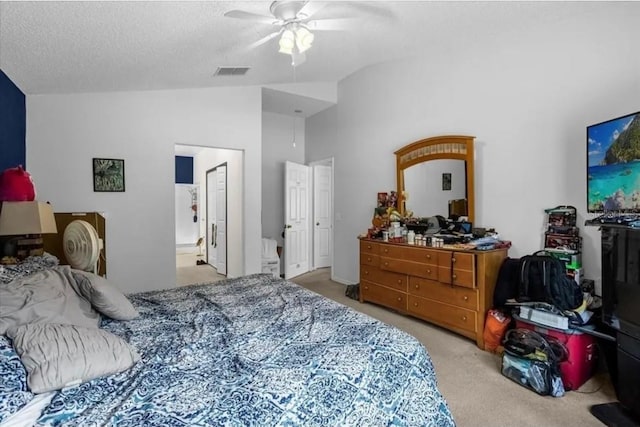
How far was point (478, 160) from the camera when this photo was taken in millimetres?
3582

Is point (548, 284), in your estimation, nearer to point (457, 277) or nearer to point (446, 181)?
point (457, 277)

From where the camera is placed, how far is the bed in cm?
113

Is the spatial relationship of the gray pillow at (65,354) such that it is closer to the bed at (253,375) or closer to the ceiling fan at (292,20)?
the bed at (253,375)

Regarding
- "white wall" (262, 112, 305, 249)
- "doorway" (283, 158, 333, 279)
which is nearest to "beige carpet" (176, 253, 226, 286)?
"white wall" (262, 112, 305, 249)

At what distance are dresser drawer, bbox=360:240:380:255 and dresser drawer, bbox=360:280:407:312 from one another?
389 mm

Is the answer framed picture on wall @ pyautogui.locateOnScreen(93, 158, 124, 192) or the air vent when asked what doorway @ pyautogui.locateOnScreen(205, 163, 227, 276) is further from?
the air vent

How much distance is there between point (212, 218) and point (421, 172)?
4502mm

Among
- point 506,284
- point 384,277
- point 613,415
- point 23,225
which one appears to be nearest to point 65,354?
point 23,225

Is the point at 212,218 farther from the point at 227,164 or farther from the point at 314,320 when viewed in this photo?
the point at 314,320

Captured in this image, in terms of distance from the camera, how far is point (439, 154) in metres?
3.89

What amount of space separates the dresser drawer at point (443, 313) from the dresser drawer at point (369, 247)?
2.24ft

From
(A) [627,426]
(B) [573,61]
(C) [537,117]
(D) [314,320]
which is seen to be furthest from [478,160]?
(D) [314,320]

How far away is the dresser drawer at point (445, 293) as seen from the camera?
121 inches

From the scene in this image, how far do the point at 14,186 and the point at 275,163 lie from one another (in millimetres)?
3977
